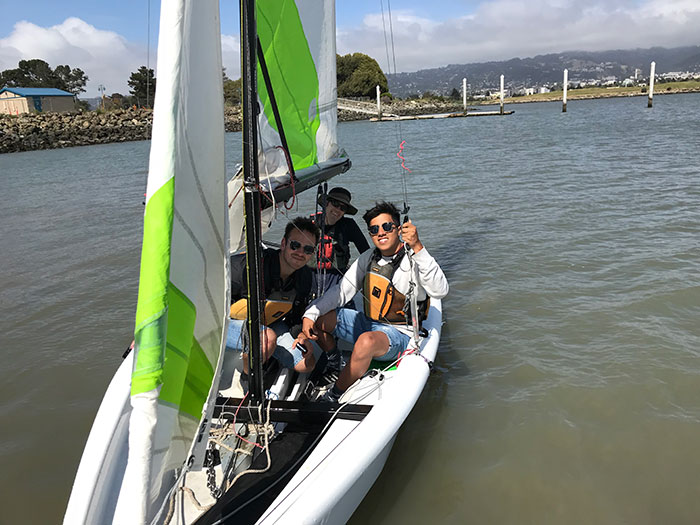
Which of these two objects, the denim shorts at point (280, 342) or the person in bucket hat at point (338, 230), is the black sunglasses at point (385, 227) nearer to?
the denim shorts at point (280, 342)

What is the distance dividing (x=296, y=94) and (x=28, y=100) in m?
47.7

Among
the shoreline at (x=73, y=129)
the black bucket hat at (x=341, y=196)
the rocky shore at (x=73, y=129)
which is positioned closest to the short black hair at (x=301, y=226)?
the black bucket hat at (x=341, y=196)

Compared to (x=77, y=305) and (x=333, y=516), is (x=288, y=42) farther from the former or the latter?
(x=77, y=305)

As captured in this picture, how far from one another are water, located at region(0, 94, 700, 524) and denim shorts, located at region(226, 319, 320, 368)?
0.82 meters

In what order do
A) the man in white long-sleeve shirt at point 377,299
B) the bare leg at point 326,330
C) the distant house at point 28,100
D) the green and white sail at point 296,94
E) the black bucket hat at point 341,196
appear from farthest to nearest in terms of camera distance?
the distant house at point 28,100 → the black bucket hat at point 341,196 → the bare leg at point 326,330 → the man in white long-sleeve shirt at point 377,299 → the green and white sail at point 296,94

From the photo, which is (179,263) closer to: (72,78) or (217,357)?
(217,357)

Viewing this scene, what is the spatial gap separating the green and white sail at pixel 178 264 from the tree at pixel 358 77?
52292mm

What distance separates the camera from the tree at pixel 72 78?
2154 inches

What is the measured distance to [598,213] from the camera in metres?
7.86

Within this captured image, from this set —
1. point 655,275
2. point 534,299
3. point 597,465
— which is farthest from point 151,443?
point 655,275

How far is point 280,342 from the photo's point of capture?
3000 mm

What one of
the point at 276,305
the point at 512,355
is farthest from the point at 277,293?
the point at 512,355

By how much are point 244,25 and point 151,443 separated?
159cm

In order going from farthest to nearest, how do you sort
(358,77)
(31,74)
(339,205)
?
(31,74), (358,77), (339,205)
